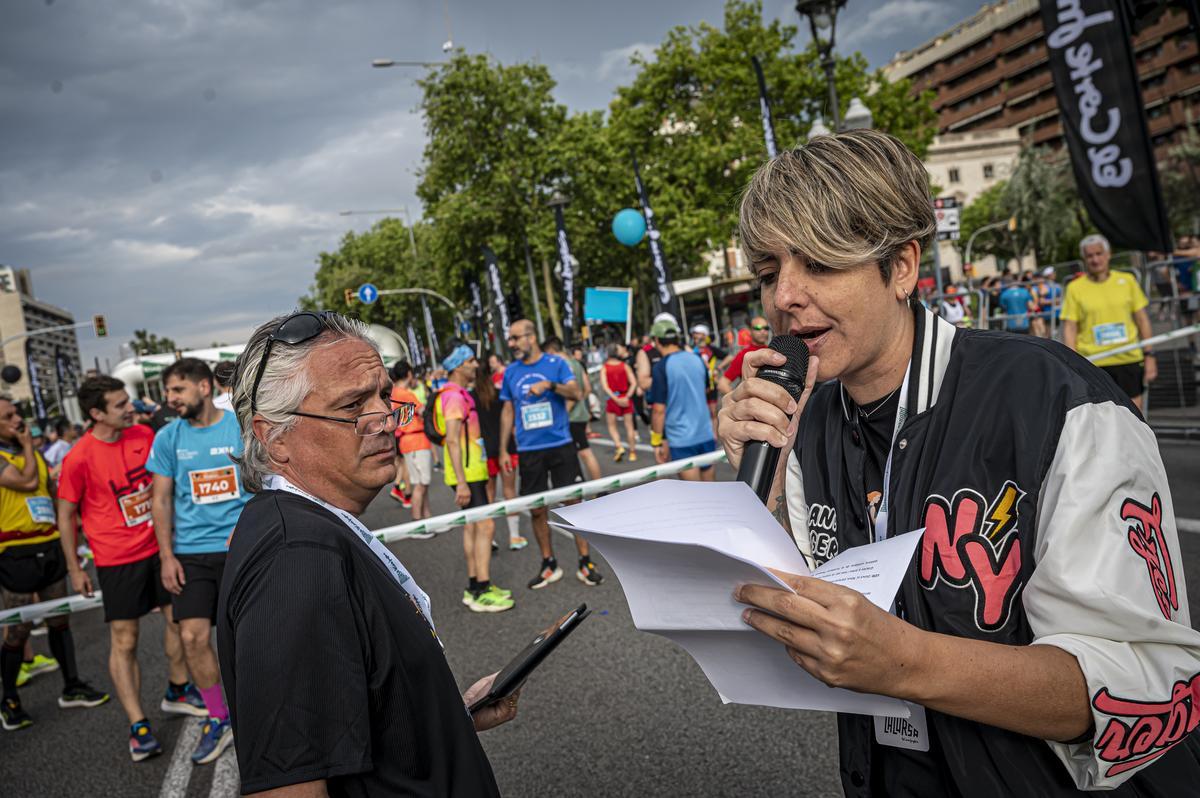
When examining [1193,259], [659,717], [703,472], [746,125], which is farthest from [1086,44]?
[746,125]

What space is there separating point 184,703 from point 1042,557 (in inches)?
215

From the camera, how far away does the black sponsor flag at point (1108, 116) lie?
7.27m

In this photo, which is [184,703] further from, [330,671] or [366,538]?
[330,671]

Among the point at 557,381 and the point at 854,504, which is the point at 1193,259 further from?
the point at 854,504

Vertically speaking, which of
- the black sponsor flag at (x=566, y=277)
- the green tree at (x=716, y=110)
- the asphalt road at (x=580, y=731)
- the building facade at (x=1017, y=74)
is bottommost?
the asphalt road at (x=580, y=731)

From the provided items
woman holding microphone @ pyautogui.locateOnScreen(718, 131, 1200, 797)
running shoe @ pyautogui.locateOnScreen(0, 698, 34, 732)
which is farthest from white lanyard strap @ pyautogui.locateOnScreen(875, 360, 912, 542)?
running shoe @ pyautogui.locateOnScreen(0, 698, 34, 732)

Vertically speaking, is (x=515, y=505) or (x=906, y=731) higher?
(x=906, y=731)

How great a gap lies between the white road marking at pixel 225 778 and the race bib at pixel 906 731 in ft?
11.5

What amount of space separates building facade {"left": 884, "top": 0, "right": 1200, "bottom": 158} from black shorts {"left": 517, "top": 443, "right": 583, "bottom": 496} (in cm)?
7095

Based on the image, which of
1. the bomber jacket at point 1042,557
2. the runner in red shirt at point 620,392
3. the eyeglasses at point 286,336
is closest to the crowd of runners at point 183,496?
the eyeglasses at point 286,336

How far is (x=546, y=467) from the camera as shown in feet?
24.1

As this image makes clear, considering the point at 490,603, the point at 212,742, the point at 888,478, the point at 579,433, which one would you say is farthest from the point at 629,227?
A: the point at 888,478

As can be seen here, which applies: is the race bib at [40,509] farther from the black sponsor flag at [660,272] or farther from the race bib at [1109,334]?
the black sponsor flag at [660,272]

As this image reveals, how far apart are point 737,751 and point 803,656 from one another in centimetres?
282
